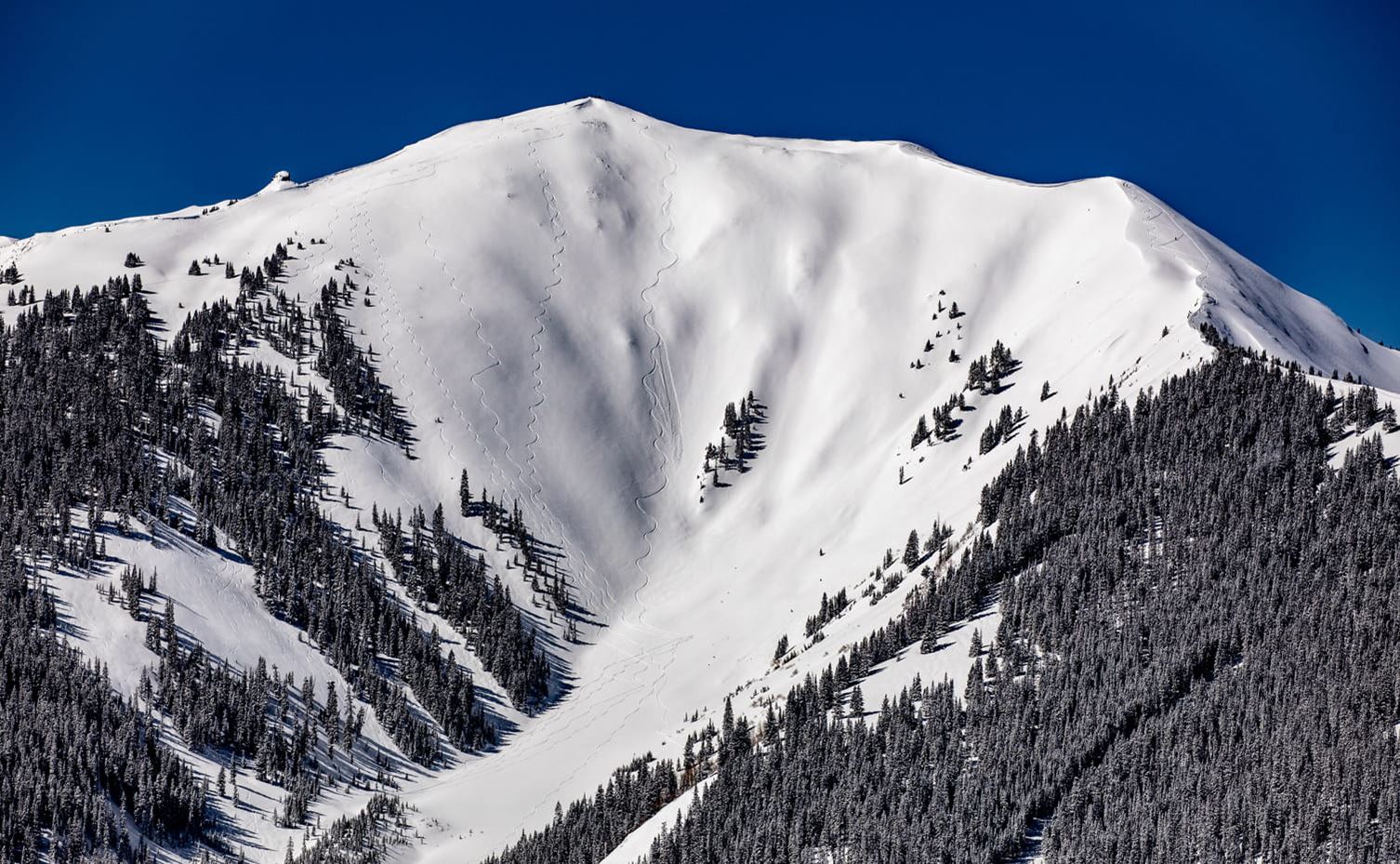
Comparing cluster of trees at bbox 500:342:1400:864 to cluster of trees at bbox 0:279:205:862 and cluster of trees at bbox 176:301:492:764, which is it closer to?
cluster of trees at bbox 176:301:492:764

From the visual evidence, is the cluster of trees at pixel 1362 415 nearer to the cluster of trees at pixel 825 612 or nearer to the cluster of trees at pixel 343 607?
the cluster of trees at pixel 825 612

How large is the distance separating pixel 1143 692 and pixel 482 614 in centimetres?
9859

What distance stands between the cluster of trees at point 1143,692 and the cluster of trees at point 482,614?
4323 centimetres

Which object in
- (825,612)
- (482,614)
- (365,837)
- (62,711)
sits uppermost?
(482,614)

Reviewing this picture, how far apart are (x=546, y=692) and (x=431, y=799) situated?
2837 centimetres

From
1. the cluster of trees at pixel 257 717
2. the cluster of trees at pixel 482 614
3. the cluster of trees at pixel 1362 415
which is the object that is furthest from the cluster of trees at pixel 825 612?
the cluster of trees at pixel 1362 415

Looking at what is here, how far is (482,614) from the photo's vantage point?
193625 millimetres

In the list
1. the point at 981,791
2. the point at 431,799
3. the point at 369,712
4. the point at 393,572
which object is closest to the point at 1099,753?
the point at 981,791

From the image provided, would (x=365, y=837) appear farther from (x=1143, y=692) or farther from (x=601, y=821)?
(x=1143, y=692)

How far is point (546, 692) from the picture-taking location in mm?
189750

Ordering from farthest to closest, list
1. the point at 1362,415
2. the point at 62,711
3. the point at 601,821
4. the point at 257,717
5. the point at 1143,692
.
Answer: the point at 257,717
the point at 1362,415
the point at 62,711
the point at 601,821
the point at 1143,692

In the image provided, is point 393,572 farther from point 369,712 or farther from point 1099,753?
point 1099,753

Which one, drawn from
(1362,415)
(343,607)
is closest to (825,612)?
(343,607)

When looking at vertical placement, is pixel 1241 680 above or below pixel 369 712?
below
